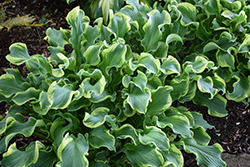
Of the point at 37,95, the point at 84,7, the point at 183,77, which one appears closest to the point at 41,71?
the point at 37,95

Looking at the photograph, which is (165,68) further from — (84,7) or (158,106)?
(84,7)

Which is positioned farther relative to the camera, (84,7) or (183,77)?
(84,7)

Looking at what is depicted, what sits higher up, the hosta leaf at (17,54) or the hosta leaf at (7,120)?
the hosta leaf at (17,54)

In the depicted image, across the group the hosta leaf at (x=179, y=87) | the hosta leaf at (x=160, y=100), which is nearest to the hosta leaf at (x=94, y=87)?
the hosta leaf at (x=160, y=100)

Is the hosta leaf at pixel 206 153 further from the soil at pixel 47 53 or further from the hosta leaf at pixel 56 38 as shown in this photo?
the hosta leaf at pixel 56 38

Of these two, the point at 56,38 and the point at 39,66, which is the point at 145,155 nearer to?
the point at 39,66

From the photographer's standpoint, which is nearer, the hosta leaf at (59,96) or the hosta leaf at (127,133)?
the hosta leaf at (59,96)

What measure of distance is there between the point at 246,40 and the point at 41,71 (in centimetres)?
179

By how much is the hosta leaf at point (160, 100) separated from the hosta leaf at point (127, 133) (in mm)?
226

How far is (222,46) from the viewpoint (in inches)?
86.0

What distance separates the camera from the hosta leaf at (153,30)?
1890 mm

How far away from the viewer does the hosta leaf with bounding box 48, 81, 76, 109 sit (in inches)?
54.9

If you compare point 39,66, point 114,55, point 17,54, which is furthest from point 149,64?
point 17,54

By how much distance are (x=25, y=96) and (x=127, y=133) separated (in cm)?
78
